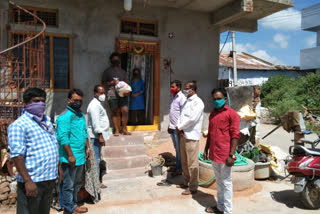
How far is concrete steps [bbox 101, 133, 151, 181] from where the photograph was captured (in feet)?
18.7

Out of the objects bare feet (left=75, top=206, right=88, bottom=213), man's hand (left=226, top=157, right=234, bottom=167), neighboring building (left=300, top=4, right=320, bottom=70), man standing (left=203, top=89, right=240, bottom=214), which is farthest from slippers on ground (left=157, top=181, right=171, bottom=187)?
neighboring building (left=300, top=4, right=320, bottom=70)

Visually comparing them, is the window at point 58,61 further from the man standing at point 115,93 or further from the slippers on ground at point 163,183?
the slippers on ground at point 163,183

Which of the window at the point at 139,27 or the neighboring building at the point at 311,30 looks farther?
the neighboring building at the point at 311,30

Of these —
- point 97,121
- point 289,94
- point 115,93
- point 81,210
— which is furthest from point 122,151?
point 289,94

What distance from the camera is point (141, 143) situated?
6.47 m

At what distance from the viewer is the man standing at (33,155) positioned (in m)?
2.50

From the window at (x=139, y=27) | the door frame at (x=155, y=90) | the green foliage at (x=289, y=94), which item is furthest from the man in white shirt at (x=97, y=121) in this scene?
the green foliage at (x=289, y=94)

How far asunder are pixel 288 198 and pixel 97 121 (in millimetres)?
3794

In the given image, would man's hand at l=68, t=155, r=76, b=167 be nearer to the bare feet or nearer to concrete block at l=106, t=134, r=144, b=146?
the bare feet

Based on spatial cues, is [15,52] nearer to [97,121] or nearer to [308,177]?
[97,121]

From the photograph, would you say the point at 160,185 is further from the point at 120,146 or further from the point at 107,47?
the point at 107,47

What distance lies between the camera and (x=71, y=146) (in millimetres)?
3672

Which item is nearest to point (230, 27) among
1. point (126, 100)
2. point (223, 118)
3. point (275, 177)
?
point (126, 100)

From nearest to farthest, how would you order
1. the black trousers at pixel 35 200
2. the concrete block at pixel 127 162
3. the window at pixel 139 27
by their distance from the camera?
1. the black trousers at pixel 35 200
2. the concrete block at pixel 127 162
3. the window at pixel 139 27
